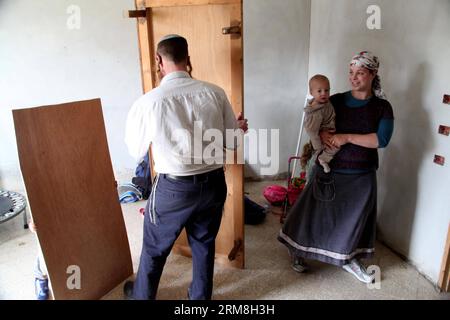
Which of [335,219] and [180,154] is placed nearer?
[180,154]

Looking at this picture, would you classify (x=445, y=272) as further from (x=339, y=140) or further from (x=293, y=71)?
(x=293, y=71)

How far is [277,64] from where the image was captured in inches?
135

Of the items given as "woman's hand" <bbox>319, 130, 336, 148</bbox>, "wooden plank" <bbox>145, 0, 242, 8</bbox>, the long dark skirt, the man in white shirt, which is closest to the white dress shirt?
the man in white shirt

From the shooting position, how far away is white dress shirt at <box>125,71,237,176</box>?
4.83ft

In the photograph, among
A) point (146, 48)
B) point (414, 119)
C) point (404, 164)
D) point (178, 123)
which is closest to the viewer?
point (178, 123)

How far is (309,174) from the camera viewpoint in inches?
89.0

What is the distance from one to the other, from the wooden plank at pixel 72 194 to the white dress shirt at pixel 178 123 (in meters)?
0.46

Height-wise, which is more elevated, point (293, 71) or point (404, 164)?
point (293, 71)

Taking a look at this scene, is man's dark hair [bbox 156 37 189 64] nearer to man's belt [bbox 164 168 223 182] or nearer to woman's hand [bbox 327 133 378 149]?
man's belt [bbox 164 168 223 182]

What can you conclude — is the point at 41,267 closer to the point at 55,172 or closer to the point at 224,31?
the point at 55,172

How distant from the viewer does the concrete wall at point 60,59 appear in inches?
118

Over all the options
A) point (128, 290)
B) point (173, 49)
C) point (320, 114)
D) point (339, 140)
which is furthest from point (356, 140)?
point (128, 290)

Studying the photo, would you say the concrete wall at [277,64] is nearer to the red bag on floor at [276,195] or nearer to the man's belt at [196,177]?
the red bag on floor at [276,195]

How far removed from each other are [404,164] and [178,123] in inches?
63.6
